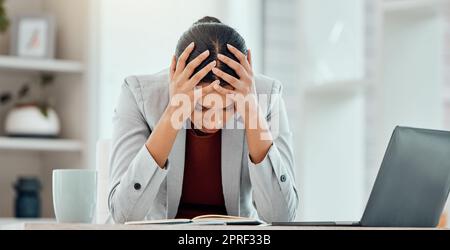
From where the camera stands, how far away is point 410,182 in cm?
150

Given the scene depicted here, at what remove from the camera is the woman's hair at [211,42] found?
1.81m

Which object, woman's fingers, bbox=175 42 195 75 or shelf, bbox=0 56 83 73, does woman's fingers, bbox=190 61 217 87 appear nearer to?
woman's fingers, bbox=175 42 195 75

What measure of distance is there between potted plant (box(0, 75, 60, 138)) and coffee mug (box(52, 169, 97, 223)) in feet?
7.83

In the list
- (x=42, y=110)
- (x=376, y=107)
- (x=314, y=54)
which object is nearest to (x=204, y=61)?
(x=376, y=107)

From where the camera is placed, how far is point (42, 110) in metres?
4.09

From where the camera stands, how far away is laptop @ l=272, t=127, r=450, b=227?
1.45 metres

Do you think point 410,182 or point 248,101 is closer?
point 410,182

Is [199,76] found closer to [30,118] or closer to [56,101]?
[30,118]

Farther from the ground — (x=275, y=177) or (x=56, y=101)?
(x=56, y=101)

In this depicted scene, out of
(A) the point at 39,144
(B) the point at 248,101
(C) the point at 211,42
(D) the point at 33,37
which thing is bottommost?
(A) the point at 39,144

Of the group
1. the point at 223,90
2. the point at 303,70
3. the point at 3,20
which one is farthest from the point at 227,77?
the point at 3,20

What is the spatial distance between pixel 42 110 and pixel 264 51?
115 cm

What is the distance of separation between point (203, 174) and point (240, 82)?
0.45m

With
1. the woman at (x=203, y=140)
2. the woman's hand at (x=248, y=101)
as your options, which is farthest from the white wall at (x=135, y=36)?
the woman's hand at (x=248, y=101)
